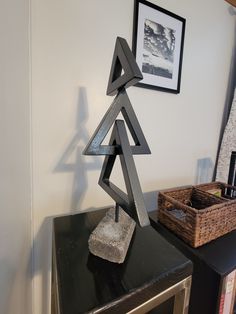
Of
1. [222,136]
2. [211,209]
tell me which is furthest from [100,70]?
[222,136]

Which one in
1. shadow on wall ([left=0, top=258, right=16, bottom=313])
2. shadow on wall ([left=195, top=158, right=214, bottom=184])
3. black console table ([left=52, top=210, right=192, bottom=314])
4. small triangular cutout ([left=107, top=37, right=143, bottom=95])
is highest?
small triangular cutout ([left=107, top=37, right=143, bottom=95])

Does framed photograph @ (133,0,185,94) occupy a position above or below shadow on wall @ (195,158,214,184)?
above

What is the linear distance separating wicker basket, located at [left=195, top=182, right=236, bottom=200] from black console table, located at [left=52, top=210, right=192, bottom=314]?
0.49m

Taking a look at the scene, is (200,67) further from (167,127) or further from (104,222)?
(104,222)

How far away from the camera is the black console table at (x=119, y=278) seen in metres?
0.40

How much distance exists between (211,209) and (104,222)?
0.38 m

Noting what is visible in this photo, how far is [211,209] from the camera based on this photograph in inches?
27.4

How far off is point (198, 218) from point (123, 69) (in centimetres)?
53

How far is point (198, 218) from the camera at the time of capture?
668mm

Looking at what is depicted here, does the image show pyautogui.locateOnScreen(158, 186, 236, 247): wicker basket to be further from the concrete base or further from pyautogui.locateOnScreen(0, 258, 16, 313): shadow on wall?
pyautogui.locateOnScreen(0, 258, 16, 313): shadow on wall

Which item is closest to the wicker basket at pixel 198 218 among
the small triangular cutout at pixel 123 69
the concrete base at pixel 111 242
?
the concrete base at pixel 111 242

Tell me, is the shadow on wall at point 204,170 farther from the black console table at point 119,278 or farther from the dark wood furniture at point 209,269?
the black console table at point 119,278

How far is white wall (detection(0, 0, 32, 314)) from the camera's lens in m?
0.55

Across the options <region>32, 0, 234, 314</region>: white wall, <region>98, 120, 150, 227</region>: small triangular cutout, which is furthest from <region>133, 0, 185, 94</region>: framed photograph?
<region>98, 120, 150, 227</region>: small triangular cutout
